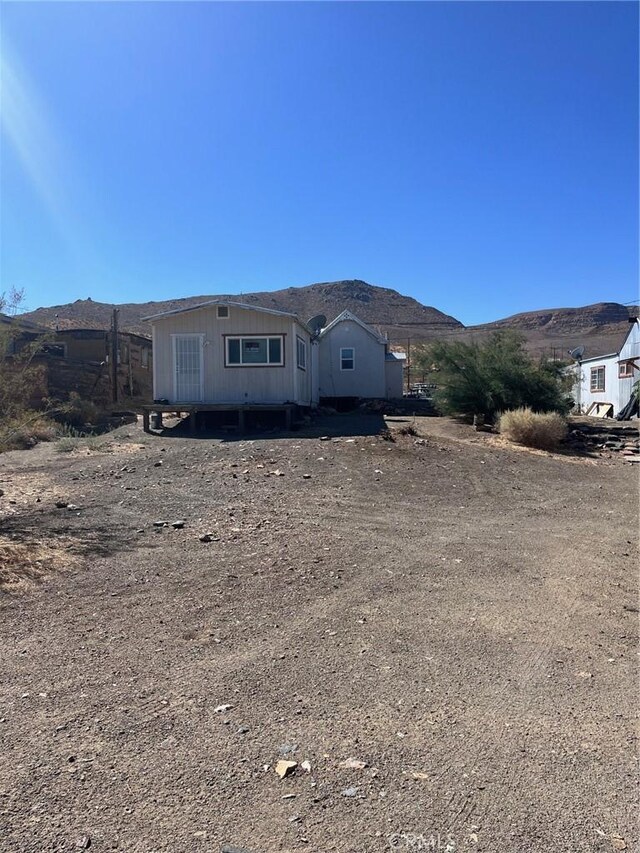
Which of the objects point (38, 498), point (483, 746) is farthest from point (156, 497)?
point (483, 746)

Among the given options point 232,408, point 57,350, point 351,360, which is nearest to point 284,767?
point 232,408

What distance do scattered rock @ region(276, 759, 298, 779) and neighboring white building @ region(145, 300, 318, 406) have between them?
49.2 feet

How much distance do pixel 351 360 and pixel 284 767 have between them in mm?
24566

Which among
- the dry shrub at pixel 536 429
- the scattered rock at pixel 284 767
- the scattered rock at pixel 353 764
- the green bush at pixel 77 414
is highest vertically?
the green bush at pixel 77 414

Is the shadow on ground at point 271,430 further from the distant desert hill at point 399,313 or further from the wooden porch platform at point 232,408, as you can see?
the distant desert hill at point 399,313

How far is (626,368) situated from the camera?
83.3 feet

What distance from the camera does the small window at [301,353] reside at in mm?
18859

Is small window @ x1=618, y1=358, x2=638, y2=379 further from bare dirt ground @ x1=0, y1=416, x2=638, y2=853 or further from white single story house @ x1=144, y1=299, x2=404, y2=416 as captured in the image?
bare dirt ground @ x1=0, y1=416, x2=638, y2=853

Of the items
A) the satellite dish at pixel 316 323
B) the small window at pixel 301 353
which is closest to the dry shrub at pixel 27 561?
the small window at pixel 301 353

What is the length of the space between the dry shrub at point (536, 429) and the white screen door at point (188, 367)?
8.46 m

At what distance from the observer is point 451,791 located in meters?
2.61

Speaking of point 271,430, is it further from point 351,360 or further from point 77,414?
point 351,360

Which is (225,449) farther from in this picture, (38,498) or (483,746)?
(483,746)

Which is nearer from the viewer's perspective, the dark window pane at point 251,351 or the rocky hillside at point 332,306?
the dark window pane at point 251,351
